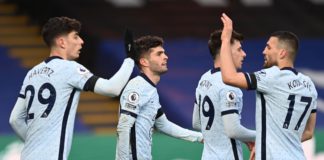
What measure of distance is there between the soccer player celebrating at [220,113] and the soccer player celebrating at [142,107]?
37 centimetres

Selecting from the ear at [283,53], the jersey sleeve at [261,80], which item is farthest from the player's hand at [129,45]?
the ear at [283,53]

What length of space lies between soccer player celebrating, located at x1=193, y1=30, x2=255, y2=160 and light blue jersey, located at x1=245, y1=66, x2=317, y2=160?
1.72 ft

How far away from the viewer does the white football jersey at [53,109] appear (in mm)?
8008

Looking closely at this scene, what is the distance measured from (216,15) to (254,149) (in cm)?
761

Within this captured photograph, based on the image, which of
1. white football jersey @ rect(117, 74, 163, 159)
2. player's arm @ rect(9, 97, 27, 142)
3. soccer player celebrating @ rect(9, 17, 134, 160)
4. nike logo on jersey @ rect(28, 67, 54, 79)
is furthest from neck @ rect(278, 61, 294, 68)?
player's arm @ rect(9, 97, 27, 142)

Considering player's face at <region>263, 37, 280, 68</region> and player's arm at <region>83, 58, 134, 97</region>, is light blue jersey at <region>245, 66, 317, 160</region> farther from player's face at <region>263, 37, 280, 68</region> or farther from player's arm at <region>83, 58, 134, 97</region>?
player's arm at <region>83, 58, 134, 97</region>

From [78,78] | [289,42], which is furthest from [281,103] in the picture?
[78,78]

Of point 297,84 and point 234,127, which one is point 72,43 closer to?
point 234,127

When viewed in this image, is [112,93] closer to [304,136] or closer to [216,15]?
[304,136]

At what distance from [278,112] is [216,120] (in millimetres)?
872

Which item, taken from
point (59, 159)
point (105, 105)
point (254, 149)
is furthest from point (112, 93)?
point (105, 105)

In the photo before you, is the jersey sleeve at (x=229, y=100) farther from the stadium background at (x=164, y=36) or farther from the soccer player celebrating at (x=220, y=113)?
the stadium background at (x=164, y=36)

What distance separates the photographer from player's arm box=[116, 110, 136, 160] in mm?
8430

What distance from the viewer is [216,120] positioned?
864 centimetres
